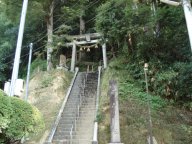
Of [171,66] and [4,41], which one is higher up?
[4,41]

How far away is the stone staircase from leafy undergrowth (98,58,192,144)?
2.54ft

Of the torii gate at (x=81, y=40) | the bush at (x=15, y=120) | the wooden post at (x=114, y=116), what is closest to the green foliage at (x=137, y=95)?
the wooden post at (x=114, y=116)

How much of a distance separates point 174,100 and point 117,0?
24.0ft

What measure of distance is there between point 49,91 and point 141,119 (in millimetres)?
7144

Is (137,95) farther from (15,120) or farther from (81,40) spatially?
(15,120)

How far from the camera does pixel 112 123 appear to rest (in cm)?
1305

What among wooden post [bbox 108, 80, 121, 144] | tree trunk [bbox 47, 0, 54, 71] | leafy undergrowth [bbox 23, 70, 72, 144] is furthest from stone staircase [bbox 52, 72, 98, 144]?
tree trunk [bbox 47, 0, 54, 71]

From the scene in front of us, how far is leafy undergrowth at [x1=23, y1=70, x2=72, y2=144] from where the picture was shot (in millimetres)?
17484

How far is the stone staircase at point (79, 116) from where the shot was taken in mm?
14352

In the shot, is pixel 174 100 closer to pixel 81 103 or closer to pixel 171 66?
pixel 171 66

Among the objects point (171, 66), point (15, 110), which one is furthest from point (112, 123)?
point (15, 110)

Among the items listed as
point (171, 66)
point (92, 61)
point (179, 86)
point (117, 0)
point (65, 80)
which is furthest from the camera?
point (92, 61)

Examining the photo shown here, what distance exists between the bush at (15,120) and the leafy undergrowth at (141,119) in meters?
7.73

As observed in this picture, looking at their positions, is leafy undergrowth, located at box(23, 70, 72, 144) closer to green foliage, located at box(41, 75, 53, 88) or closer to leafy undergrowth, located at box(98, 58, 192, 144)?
green foliage, located at box(41, 75, 53, 88)
